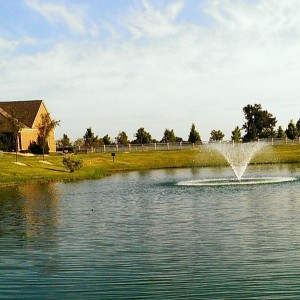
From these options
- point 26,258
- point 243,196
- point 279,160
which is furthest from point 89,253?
point 279,160

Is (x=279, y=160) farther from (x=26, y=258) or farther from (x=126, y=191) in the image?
(x=26, y=258)

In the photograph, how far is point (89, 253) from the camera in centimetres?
1797

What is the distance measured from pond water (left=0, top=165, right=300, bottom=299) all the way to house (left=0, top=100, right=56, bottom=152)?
1796 inches

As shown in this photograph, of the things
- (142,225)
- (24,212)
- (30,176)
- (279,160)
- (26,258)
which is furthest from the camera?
(279,160)

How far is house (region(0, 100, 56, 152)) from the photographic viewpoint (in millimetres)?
76688

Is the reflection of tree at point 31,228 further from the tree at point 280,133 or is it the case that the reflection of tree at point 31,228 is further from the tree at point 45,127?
the tree at point 280,133

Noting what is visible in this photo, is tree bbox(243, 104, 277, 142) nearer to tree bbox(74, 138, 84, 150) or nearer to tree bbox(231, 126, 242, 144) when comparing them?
tree bbox(231, 126, 242, 144)

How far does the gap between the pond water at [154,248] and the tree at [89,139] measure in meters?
68.6

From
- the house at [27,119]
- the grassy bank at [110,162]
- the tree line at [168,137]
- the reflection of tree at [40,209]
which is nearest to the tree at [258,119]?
the tree line at [168,137]

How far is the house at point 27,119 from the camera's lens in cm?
7669

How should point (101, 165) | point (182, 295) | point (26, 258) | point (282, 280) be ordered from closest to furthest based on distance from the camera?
1. point (182, 295)
2. point (282, 280)
3. point (26, 258)
4. point (101, 165)

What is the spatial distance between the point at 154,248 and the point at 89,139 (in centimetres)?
8771

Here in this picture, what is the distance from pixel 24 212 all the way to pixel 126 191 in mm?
12051

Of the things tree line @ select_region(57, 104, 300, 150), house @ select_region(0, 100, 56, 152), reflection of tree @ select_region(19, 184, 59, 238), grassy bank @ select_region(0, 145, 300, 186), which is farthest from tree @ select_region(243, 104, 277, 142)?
reflection of tree @ select_region(19, 184, 59, 238)
